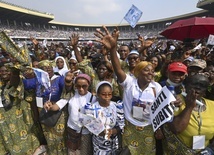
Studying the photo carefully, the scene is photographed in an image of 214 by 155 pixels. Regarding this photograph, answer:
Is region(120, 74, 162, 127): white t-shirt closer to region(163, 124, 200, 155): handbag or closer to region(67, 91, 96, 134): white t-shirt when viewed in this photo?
region(163, 124, 200, 155): handbag

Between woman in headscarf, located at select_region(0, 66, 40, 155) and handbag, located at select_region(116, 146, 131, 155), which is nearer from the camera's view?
handbag, located at select_region(116, 146, 131, 155)

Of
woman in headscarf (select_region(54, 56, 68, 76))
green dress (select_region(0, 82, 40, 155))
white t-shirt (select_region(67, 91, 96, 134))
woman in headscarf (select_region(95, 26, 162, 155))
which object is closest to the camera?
woman in headscarf (select_region(95, 26, 162, 155))

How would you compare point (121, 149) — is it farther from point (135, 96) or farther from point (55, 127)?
point (55, 127)

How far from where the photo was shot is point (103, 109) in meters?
2.58

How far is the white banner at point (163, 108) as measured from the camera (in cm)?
187

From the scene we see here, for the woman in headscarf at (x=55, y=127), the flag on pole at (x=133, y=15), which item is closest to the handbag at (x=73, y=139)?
the woman in headscarf at (x=55, y=127)

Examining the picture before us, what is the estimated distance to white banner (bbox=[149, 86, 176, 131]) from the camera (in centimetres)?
187

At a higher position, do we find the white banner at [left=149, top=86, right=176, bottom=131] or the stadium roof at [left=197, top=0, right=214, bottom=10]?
the stadium roof at [left=197, top=0, right=214, bottom=10]

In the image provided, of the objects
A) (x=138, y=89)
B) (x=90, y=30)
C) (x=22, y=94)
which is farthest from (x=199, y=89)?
(x=90, y=30)

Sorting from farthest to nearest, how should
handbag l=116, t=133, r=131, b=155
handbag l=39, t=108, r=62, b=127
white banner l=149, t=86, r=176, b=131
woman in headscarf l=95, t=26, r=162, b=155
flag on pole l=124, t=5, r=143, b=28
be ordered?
flag on pole l=124, t=5, r=143, b=28, handbag l=39, t=108, r=62, b=127, handbag l=116, t=133, r=131, b=155, woman in headscarf l=95, t=26, r=162, b=155, white banner l=149, t=86, r=176, b=131

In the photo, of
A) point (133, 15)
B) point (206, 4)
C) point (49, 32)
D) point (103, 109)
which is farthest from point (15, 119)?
point (49, 32)

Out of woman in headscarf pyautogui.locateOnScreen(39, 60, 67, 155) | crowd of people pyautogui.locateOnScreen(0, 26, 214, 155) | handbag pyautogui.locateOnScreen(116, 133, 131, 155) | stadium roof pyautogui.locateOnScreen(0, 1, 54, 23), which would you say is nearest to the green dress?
crowd of people pyautogui.locateOnScreen(0, 26, 214, 155)

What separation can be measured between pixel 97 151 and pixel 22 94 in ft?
4.35

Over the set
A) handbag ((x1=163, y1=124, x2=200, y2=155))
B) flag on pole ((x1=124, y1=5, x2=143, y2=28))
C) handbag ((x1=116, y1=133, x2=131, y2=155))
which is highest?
flag on pole ((x1=124, y1=5, x2=143, y2=28))
